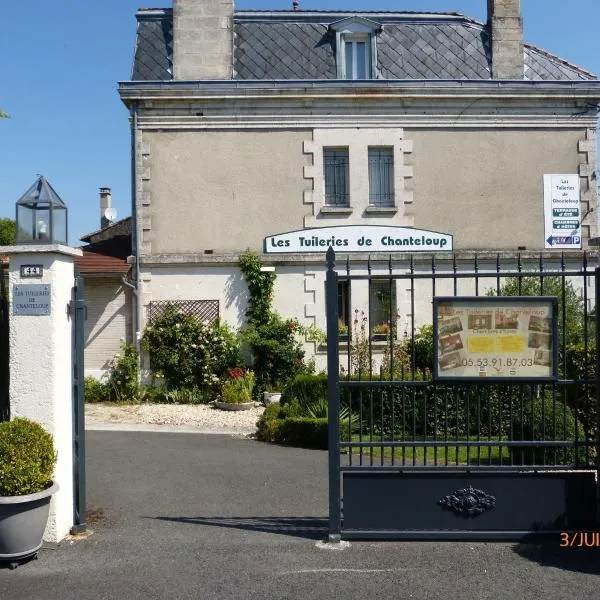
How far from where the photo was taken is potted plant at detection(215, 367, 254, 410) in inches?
547

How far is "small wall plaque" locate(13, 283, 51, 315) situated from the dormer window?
39.0ft

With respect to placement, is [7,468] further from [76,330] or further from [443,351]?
[443,351]

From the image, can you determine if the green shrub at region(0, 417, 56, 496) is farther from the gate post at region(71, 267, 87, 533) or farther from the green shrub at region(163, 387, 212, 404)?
the green shrub at region(163, 387, 212, 404)

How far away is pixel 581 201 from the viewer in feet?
51.9

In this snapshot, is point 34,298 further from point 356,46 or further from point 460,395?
point 356,46

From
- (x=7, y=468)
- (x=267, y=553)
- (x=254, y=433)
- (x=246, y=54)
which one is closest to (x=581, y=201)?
(x=246, y=54)

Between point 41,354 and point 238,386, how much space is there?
8.63 m

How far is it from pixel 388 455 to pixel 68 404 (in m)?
4.71

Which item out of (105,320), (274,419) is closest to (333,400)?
(274,419)

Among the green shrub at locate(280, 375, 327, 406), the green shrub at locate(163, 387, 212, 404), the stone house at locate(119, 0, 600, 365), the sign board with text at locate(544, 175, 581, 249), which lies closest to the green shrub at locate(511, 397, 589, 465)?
the green shrub at locate(280, 375, 327, 406)

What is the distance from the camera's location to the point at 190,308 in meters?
15.3

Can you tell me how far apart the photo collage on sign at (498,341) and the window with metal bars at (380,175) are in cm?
1034

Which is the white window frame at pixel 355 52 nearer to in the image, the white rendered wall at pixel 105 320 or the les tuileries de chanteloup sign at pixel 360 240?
the les tuileries de chanteloup sign at pixel 360 240

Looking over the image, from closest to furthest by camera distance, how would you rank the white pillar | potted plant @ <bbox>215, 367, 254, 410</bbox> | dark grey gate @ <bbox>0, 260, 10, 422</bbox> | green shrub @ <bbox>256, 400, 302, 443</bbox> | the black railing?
the black railing < the white pillar < dark grey gate @ <bbox>0, 260, 10, 422</bbox> < green shrub @ <bbox>256, 400, 302, 443</bbox> < potted plant @ <bbox>215, 367, 254, 410</bbox>
